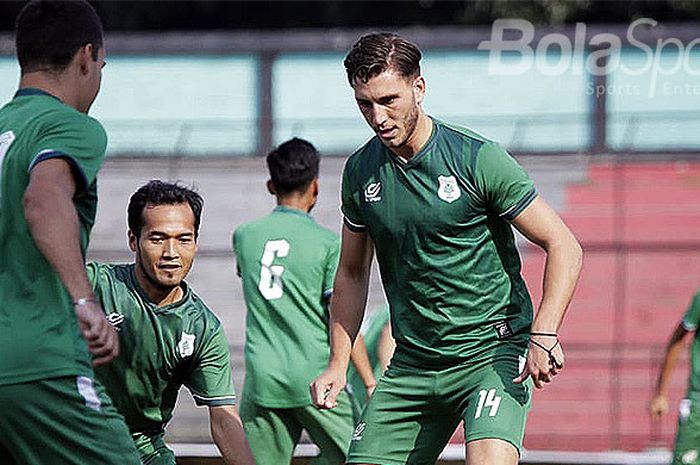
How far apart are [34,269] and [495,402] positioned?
6.25 ft

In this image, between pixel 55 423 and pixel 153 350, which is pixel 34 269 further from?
pixel 153 350

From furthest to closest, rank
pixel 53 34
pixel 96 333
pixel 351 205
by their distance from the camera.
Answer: pixel 351 205 → pixel 53 34 → pixel 96 333

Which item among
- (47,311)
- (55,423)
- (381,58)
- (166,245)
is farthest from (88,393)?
(381,58)

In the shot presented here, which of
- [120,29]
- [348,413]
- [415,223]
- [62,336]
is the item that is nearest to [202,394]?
[415,223]

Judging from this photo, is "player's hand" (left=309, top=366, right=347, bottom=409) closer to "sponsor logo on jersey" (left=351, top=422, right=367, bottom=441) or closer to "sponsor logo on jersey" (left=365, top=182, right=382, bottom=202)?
"sponsor logo on jersey" (left=351, top=422, right=367, bottom=441)

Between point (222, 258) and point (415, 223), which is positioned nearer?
point (415, 223)

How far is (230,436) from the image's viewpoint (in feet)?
18.0

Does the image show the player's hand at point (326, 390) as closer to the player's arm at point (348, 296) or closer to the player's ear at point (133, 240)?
the player's arm at point (348, 296)

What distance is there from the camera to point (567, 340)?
20766 millimetres

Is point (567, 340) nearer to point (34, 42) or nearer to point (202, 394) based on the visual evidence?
point (202, 394)

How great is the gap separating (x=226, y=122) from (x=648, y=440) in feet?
25.1

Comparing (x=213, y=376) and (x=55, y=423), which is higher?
(x=55, y=423)

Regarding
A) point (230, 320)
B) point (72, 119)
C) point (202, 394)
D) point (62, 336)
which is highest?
point (72, 119)

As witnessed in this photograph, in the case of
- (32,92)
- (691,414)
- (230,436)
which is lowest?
(691,414)
